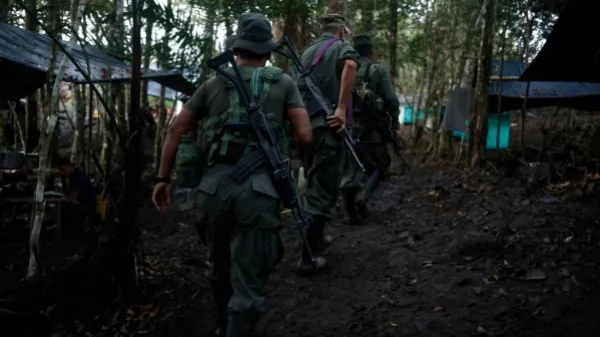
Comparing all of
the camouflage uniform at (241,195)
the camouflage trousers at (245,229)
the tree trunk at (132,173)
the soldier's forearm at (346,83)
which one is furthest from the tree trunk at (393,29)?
the camouflage trousers at (245,229)

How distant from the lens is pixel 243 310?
2844mm

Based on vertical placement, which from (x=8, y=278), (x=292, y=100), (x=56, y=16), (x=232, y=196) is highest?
(x=56, y=16)

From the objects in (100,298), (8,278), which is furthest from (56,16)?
(100,298)

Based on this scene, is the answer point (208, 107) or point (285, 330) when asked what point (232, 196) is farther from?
point (285, 330)

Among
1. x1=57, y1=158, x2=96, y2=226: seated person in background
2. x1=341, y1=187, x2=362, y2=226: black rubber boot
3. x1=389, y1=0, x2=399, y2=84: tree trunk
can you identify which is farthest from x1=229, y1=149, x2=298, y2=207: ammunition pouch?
x1=389, y1=0, x2=399, y2=84: tree trunk

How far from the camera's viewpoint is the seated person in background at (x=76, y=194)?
22.1ft

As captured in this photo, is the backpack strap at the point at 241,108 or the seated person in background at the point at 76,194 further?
the seated person in background at the point at 76,194

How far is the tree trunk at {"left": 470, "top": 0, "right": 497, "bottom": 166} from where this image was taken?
8297 millimetres

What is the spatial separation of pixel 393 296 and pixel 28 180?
5.35 meters

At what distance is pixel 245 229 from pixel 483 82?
680 cm

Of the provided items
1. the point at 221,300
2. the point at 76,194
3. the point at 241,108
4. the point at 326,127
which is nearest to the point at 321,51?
the point at 326,127

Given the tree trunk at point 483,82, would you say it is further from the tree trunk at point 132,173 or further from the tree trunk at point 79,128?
the tree trunk at point 79,128

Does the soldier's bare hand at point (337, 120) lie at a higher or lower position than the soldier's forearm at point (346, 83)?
lower

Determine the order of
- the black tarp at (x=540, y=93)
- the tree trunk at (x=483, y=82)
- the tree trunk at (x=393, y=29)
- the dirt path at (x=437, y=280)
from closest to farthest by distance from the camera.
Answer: the dirt path at (x=437, y=280), the tree trunk at (x=483, y=82), the black tarp at (x=540, y=93), the tree trunk at (x=393, y=29)
